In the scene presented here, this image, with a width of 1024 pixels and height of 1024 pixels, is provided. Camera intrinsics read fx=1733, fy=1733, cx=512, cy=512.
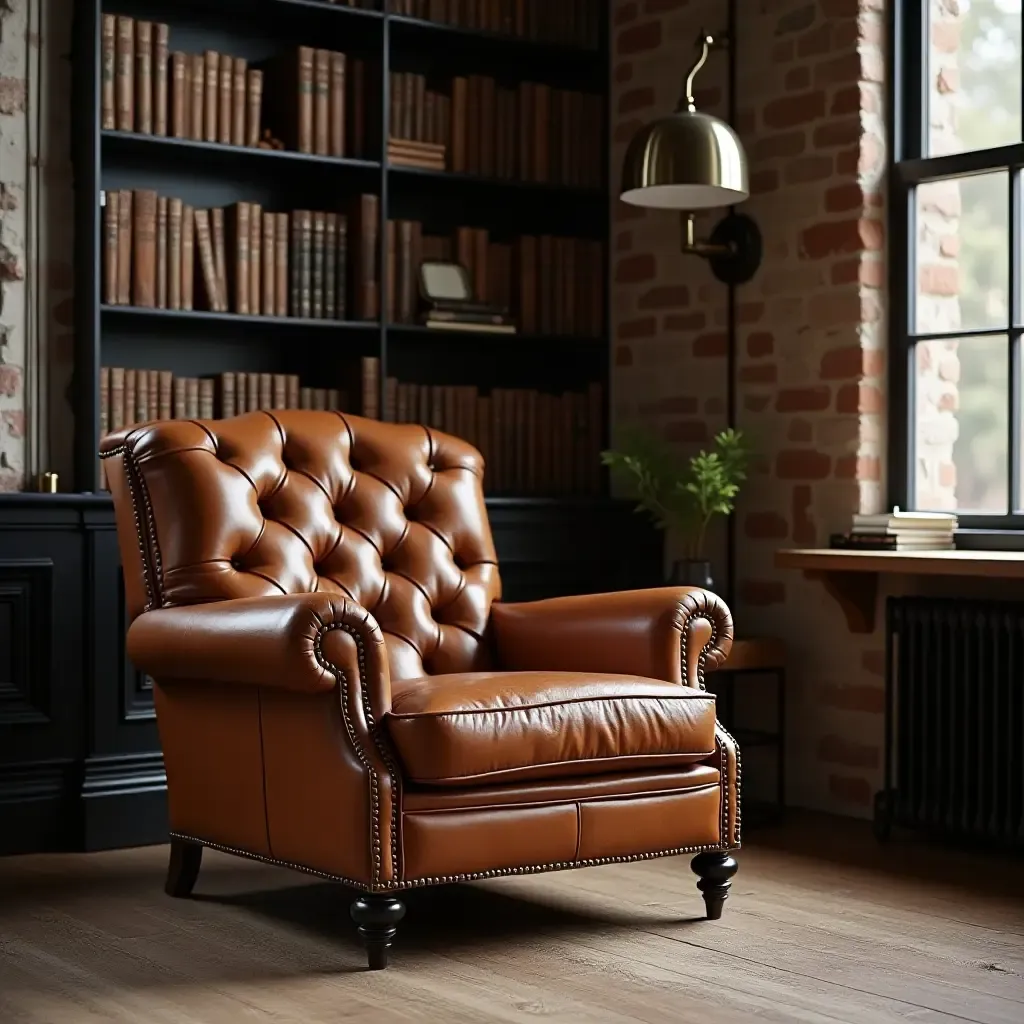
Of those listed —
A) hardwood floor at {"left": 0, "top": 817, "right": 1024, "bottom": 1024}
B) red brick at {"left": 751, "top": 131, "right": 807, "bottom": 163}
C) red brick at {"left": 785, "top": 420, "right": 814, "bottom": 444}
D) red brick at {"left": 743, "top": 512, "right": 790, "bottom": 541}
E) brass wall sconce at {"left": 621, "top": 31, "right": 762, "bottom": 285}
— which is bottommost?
hardwood floor at {"left": 0, "top": 817, "right": 1024, "bottom": 1024}

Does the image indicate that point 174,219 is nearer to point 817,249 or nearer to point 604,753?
point 817,249

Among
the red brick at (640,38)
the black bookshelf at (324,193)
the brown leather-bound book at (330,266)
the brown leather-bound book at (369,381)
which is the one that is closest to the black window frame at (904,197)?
the red brick at (640,38)

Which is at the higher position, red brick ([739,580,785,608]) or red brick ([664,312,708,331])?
red brick ([664,312,708,331])

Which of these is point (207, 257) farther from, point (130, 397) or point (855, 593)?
point (855, 593)

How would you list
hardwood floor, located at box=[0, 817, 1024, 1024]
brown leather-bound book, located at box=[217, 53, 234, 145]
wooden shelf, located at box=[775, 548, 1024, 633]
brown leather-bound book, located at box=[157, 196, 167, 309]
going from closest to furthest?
hardwood floor, located at box=[0, 817, 1024, 1024]
wooden shelf, located at box=[775, 548, 1024, 633]
brown leather-bound book, located at box=[157, 196, 167, 309]
brown leather-bound book, located at box=[217, 53, 234, 145]

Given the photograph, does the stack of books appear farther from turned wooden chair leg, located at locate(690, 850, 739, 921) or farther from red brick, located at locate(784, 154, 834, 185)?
turned wooden chair leg, located at locate(690, 850, 739, 921)

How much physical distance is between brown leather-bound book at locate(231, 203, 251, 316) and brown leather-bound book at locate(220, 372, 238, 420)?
185 mm

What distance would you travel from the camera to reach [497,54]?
17.6ft

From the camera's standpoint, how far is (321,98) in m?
4.84

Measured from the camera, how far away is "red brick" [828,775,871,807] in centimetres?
469

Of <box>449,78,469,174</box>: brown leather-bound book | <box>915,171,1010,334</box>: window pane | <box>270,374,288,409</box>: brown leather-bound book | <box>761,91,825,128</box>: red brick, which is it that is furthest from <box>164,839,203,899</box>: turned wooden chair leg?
<box>761,91,825,128</box>: red brick

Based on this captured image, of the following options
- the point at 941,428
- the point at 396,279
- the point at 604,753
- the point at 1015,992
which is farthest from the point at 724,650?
the point at 396,279

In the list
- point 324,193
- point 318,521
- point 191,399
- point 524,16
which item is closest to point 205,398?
point 191,399

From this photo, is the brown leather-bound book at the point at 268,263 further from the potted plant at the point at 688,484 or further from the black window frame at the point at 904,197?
the black window frame at the point at 904,197
